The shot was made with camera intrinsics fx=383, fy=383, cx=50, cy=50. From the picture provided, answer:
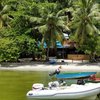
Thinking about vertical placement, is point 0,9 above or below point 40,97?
above

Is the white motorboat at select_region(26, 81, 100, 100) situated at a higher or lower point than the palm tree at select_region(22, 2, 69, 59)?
lower

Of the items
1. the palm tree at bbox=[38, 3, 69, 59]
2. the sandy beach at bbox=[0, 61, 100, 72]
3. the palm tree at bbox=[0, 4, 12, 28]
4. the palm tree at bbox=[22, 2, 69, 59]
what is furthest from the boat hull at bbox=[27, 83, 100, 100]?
the palm tree at bbox=[0, 4, 12, 28]

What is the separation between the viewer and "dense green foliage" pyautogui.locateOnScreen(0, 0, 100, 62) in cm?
5381

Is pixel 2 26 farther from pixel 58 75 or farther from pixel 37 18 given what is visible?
pixel 58 75

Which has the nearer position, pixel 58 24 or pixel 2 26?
pixel 58 24

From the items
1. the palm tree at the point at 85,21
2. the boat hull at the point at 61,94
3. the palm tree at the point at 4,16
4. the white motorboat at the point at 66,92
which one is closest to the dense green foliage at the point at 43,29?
the palm tree at the point at 85,21

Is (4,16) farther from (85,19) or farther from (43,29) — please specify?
(85,19)

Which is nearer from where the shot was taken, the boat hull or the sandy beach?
the boat hull

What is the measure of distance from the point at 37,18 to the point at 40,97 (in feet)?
114

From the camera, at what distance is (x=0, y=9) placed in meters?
60.7

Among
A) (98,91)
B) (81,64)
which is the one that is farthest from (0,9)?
(98,91)

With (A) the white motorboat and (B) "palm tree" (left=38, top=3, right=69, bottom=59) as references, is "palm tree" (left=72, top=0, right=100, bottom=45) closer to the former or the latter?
(B) "palm tree" (left=38, top=3, right=69, bottom=59)

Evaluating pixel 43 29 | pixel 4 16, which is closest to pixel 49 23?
pixel 43 29

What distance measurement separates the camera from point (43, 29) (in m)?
54.2
